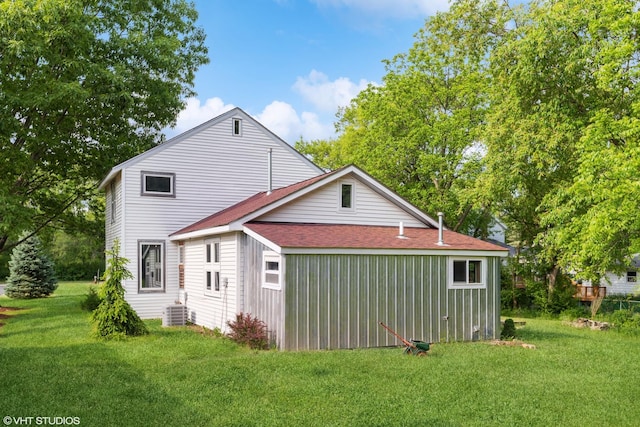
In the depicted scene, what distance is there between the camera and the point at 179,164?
20000 millimetres

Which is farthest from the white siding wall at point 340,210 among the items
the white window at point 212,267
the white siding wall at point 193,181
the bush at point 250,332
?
the white siding wall at point 193,181

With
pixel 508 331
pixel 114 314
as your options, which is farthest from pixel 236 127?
pixel 508 331

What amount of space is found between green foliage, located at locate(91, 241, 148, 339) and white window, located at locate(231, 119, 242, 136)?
25.8 feet

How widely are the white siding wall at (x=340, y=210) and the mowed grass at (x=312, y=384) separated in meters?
3.87

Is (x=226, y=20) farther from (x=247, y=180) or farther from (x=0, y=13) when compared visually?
(x=0, y=13)

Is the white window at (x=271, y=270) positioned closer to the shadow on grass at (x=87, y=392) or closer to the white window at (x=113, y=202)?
the shadow on grass at (x=87, y=392)

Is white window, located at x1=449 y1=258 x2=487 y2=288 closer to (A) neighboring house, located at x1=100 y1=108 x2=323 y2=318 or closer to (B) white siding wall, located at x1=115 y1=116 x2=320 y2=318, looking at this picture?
(A) neighboring house, located at x1=100 y1=108 x2=323 y2=318

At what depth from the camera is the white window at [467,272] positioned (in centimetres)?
1415

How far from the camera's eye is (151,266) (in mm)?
19797

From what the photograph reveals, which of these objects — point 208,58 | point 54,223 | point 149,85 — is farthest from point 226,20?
point 54,223

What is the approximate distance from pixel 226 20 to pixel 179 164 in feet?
21.3

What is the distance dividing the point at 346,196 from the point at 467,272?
3.99 meters

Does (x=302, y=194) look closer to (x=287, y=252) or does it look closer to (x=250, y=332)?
(x=287, y=252)

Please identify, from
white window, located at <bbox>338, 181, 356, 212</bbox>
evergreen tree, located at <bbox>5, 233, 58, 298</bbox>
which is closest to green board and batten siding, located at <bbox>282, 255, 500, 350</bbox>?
white window, located at <bbox>338, 181, 356, 212</bbox>
